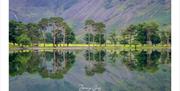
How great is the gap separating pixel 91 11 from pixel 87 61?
0.32 metres

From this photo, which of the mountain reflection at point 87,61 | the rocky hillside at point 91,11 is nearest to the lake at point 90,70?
the mountain reflection at point 87,61

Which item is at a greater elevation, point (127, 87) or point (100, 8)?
point (100, 8)

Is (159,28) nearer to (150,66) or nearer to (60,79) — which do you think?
(150,66)

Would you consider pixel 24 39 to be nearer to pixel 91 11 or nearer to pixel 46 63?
pixel 46 63

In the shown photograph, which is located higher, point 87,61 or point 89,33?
point 89,33

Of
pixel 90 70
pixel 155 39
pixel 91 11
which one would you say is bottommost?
pixel 90 70

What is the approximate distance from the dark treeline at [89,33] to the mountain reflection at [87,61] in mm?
66

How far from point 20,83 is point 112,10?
74cm

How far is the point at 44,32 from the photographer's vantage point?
3.67 meters

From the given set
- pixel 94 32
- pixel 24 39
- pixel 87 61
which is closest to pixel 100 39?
pixel 94 32

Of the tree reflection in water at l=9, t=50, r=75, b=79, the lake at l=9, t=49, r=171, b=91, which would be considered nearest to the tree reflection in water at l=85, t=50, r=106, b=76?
the lake at l=9, t=49, r=171, b=91

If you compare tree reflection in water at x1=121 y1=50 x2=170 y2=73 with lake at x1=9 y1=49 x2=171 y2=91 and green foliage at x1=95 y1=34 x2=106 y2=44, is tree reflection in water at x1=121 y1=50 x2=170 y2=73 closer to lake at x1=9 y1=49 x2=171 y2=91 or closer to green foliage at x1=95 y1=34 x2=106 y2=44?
lake at x1=9 y1=49 x2=171 y2=91
